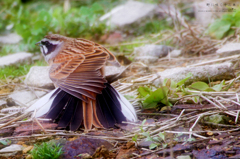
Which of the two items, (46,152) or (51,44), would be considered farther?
(51,44)

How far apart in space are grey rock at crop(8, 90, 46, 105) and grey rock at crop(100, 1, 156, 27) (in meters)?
3.24

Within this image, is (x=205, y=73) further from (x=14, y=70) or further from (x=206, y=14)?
(x=206, y=14)

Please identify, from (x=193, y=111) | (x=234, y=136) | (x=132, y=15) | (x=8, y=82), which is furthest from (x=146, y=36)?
(x=234, y=136)

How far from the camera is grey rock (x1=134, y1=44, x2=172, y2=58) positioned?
5.34 m

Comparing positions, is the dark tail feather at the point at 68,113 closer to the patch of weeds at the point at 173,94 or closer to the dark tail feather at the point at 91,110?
the dark tail feather at the point at 91,110

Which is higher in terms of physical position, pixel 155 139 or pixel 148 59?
pixel 148 59

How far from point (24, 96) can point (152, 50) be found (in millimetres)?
2384

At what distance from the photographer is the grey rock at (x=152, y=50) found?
210 inches

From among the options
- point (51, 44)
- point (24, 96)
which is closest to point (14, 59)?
point (24, 96)

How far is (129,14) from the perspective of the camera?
24.5 ft

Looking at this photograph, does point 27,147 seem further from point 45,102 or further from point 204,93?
point 204,93

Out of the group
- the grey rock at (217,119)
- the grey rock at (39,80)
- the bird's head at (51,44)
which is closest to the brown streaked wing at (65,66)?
the bird's head at (51,44)

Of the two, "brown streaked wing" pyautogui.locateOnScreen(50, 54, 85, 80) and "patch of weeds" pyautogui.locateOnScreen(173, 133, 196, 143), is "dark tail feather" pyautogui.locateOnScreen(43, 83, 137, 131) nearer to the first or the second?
"brown streaked wing" pyautogui.locateOnScreen(50, 54, 85, 80)

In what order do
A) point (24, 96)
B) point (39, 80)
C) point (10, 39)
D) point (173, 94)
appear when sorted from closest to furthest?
point (173, 94), point (24, 96), point (39, 80), point (10, 39)
